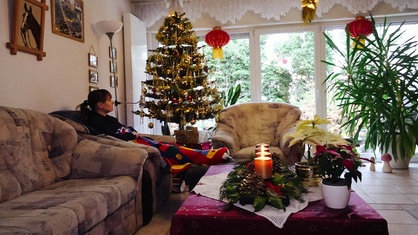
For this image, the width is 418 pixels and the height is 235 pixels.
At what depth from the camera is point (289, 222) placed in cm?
125

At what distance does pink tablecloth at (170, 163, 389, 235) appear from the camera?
1210 millimetres

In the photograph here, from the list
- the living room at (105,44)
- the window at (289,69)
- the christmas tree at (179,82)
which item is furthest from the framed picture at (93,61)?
the window at (289,69)

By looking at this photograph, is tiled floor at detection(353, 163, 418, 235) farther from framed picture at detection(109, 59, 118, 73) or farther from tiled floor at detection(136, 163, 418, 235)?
framed picture at detection(109, 59, 118, 73)

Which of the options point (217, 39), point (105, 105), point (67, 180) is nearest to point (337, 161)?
point (67, 180)

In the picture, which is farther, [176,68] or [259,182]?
[176,68]

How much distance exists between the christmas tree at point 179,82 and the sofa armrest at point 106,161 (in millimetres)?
1549

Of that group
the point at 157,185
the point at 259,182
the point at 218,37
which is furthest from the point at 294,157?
the point at 218,37

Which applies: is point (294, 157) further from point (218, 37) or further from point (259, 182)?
point (218, 37)

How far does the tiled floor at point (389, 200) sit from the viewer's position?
2.22 meters

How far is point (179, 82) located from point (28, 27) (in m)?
1.65

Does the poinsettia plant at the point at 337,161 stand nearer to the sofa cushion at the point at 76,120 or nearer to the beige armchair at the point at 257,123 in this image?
the sofa cushion at the point at 76,120

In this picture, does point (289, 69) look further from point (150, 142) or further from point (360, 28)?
point (150, 142)

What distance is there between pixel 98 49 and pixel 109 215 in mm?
2379

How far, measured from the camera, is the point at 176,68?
379 cm
